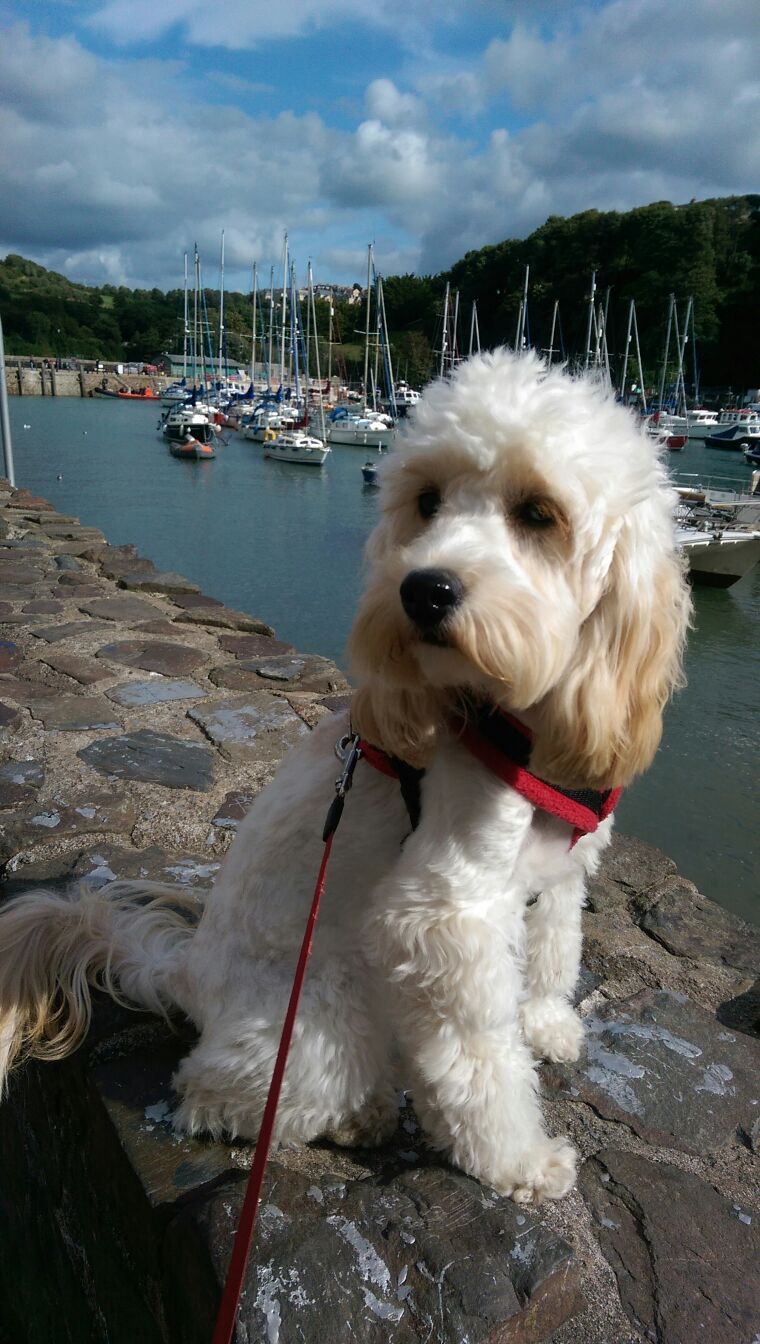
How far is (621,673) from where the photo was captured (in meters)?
1.59

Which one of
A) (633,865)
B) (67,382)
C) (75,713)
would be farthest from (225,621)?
(67,382)

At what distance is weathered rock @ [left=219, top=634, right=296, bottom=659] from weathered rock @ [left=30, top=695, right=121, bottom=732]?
3.48 ft

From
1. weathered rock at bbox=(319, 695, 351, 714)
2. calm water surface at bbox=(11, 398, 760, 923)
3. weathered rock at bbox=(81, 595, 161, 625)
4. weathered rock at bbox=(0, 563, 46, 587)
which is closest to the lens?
weathered rock at bbox=(319, 695, 351, 714)

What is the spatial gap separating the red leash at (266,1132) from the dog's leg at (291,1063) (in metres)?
0.17

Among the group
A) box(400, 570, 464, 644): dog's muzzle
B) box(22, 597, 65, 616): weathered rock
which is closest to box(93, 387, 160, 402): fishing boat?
box(22, 597, 65, 616): weathered rock

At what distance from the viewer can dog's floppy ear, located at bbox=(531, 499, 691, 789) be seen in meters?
1.57

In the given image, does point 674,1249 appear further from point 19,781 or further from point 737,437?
point 737,437

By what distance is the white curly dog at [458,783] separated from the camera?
1.55m

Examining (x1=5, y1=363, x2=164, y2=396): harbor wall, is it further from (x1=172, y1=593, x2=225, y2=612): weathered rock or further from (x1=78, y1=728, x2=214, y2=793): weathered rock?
(x1=78, y1=728, x2=214, y2=793): weathered rock

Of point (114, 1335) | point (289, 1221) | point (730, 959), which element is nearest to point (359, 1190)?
point (289, 1221)

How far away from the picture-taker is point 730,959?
2.62 metres

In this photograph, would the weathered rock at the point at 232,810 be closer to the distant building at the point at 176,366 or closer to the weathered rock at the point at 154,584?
the weathered rock at the point at 154,584

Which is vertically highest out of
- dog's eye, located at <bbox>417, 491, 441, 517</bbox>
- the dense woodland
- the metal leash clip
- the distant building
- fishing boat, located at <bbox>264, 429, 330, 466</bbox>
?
the dense woodland

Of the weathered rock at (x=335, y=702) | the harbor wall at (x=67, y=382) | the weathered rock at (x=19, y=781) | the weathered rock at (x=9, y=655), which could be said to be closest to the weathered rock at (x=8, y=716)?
the weathered rock at (x=19, y=781)
